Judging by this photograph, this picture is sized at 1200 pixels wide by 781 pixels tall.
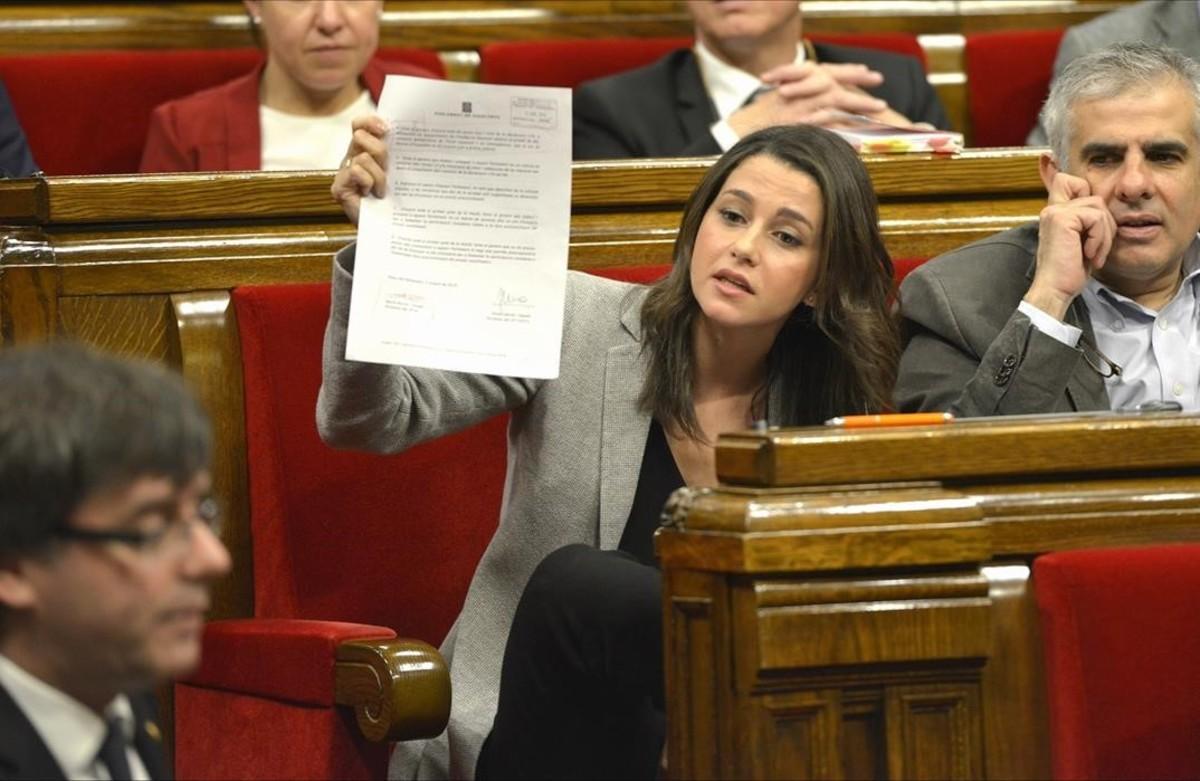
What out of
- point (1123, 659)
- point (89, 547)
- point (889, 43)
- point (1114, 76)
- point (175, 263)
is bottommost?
point (1123, 659)

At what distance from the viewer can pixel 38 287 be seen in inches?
73.0

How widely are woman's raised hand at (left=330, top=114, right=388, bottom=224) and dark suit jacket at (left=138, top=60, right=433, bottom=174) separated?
969mm

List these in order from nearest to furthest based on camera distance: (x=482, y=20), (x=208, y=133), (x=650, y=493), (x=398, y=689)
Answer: (x=398, y=689)
(x=650, y=493)
(x=208, y=133)
(x=482, y=20)

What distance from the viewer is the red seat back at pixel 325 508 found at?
74.0 inches

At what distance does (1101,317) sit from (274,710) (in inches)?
37.7

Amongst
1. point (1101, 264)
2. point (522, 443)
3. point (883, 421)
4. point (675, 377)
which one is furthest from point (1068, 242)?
point (883, 421)

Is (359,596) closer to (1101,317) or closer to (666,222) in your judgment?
(666,222)

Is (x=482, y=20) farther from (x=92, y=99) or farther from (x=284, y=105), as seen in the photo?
(x=92, y=99)

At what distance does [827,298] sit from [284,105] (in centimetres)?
110

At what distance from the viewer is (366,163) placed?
64.1 inches

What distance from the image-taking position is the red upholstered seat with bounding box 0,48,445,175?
265 cm

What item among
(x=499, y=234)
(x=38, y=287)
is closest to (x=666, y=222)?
(x=499, y=234)

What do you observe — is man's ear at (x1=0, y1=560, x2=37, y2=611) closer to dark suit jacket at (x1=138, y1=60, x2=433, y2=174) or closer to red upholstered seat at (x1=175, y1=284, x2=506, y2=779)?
red upholstered seat at (x1=175, y1=284, x2=506, y2=779)

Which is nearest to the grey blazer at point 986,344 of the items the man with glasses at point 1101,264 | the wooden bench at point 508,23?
the man with glasses at point 1101,264
